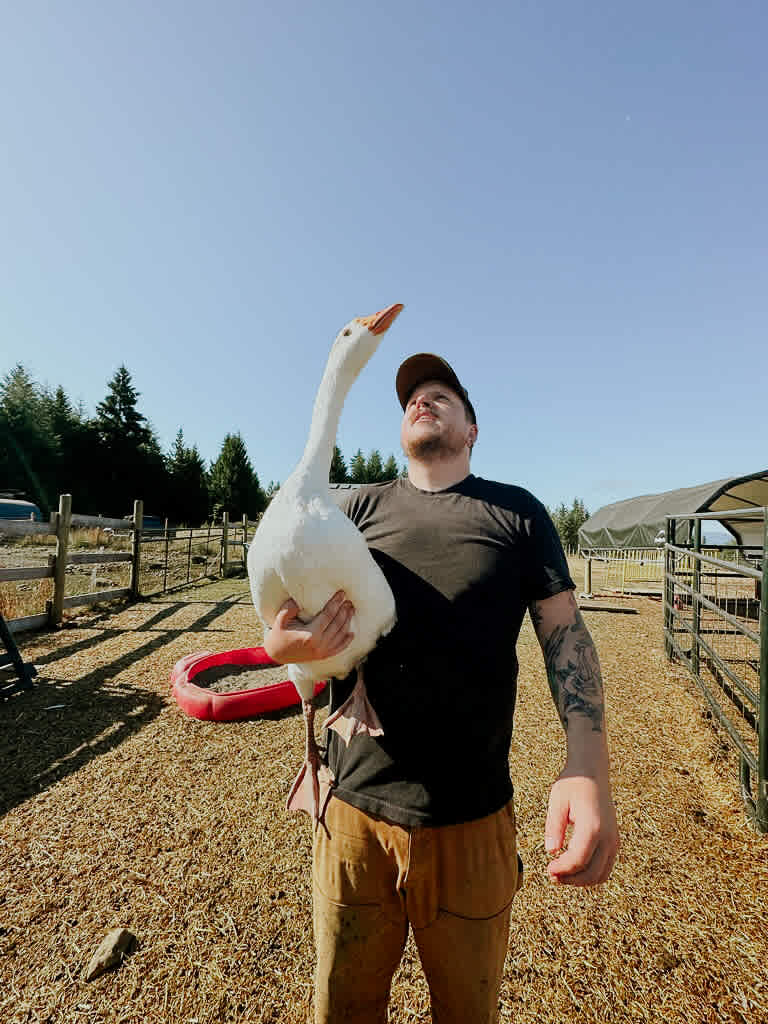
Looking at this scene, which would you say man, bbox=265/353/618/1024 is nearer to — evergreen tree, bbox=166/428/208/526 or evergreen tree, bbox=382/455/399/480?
evergreen tree, bbox=166/428/208/526

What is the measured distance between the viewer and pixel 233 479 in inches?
1759

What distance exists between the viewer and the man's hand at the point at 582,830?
37.6 inches

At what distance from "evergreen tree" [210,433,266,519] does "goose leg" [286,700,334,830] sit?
43.9 m

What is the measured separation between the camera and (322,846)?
132 cm

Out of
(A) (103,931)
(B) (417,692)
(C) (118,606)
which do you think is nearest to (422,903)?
(B) (417,692)

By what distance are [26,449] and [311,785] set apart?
40.1 m

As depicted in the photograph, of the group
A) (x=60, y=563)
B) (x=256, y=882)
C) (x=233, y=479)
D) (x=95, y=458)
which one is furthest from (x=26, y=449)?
(x=256, y=882)

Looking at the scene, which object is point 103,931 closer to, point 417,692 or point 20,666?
point 417,692

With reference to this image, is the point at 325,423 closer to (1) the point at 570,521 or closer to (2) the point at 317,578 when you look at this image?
(2) the point at 317,578

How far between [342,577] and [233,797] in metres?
2.69

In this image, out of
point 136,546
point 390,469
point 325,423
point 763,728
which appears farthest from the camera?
point 390,469

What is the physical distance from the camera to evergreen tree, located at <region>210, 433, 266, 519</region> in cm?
4447

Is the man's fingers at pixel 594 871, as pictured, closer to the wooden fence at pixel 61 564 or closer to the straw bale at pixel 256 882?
the straw bale at pixel 256 882

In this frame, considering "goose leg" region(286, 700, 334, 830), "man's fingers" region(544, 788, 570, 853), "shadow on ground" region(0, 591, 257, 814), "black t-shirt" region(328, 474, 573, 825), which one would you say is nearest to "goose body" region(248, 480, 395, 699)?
"black t-shirt" region(328, 474, 573, 825)
